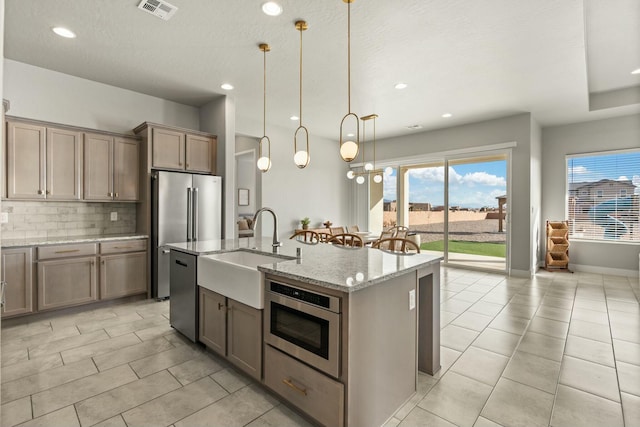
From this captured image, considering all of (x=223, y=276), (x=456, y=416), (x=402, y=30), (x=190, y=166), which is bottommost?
(x=456, y=416)

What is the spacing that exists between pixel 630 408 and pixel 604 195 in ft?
17.4

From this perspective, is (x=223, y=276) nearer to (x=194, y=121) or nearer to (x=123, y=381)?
(x=123, y=381)

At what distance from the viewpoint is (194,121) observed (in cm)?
529

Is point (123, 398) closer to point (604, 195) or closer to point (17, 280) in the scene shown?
point (17, 280)

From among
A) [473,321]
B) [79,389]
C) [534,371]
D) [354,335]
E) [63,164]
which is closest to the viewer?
[354,335]

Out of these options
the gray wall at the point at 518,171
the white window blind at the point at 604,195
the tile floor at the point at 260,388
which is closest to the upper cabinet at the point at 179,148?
the tile floor at the point at 260,388

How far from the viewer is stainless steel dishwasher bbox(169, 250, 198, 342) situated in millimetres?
2865

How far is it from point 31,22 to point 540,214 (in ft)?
26.7

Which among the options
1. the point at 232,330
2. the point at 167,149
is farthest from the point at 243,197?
the point at 232,330

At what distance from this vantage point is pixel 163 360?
8.80 feet

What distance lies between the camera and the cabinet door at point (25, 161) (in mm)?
3482

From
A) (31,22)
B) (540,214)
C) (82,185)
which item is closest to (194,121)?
(82,185)

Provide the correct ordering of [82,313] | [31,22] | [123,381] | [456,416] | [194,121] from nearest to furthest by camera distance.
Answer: [456,416], [123,381], [31,22], [82,313], [194,121]

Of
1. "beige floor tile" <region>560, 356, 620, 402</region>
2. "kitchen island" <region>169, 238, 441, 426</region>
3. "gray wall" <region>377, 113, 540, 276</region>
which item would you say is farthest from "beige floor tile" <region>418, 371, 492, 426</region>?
"gray wall" <region>377, 113, 540, 276</region>
